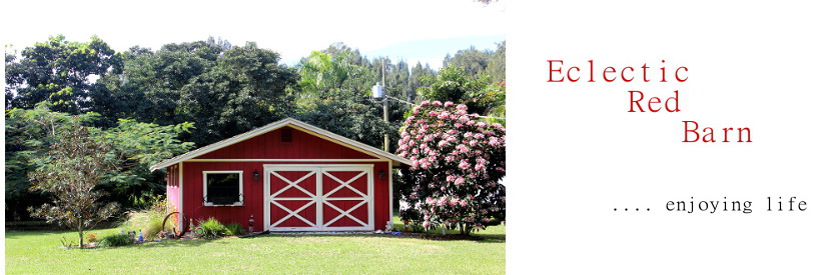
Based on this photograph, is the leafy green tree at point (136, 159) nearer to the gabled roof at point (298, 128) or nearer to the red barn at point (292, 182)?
the red barn at point (292, 182)

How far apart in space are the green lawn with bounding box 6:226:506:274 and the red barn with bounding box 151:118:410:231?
0.99 metres

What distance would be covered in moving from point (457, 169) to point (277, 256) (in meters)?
4.79

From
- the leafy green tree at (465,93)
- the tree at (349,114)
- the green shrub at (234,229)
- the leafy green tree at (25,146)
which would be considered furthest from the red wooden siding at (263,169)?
the tree at (349,114)

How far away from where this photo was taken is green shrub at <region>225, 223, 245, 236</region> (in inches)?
564

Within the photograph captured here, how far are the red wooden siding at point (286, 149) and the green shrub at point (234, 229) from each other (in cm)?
138

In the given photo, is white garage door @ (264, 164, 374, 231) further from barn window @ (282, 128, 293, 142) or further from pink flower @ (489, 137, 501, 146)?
pink flower @ (489, 137, 501, 146)

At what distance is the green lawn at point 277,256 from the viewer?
10.2 meters

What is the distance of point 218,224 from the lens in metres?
14.4

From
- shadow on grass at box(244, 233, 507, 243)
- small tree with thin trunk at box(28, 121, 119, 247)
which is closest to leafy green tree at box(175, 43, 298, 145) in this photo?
shadow on grass at box(244, 233, 507, 243)

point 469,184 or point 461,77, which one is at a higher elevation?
point 461,77

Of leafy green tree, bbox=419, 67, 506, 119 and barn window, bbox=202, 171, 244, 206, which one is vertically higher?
leafy green tree, bbox=419, 67, 506, 119
